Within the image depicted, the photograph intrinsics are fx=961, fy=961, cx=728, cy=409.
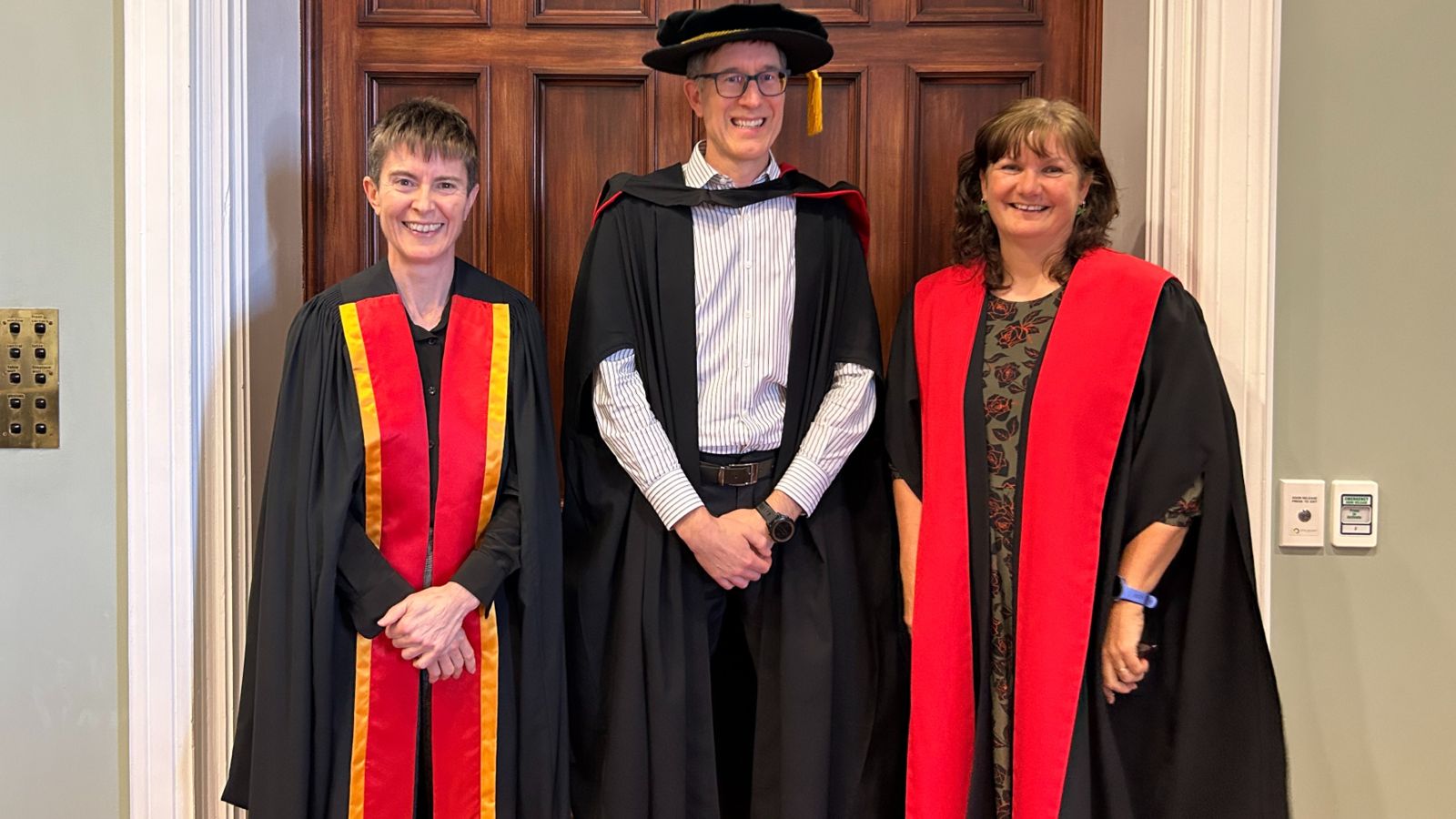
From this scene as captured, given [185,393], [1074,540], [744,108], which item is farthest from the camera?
[185,393]

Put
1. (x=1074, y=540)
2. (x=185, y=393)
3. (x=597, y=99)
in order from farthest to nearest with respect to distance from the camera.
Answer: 1. (x=597, y=99)
2. (x=185, y=393)
3. (x=1074, y=540)

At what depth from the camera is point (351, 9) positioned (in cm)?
205

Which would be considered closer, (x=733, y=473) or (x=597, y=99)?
(x=733, y=473)

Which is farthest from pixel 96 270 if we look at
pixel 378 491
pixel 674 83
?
pixel 674 83

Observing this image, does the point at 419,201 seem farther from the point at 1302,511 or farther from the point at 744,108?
the point at 1302,511

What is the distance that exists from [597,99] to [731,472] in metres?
0.91

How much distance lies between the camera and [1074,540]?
1550 millimetres

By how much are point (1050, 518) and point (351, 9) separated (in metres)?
1.75

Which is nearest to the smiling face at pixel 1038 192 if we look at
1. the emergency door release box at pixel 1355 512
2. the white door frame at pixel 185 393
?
the emergency door release box at pixel 1355 512

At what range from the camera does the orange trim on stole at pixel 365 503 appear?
157cm

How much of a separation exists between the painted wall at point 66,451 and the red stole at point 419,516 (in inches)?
22.8

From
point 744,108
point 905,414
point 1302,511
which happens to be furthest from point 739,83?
point 1302,511

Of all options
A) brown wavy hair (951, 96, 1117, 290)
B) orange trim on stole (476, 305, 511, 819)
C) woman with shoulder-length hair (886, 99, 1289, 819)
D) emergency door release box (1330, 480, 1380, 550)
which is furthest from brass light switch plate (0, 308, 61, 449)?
emergency door release box (1330, 480, 1380, 550)

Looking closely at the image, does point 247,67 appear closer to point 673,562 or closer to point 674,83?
point 674,83
